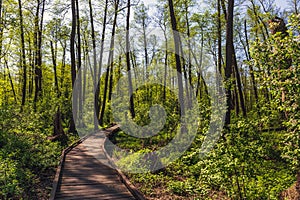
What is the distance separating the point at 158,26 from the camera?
25.4 metres

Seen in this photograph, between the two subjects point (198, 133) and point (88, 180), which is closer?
point (88, 180)

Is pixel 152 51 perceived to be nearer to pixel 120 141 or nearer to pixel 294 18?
pixel 120 141

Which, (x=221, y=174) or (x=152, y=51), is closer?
(x=221, y=174)

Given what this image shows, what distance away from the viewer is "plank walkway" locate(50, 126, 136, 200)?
5.90 m

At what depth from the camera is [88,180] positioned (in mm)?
6914

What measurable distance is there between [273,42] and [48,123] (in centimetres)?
1210

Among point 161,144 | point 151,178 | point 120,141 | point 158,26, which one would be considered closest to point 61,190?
point 151,178

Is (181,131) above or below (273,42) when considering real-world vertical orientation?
below

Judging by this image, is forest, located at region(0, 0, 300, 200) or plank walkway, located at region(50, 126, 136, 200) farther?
plank walkway, located at region(50, 126, 136, 200)

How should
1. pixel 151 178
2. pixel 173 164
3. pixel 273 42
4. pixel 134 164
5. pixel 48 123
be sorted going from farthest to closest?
1. pixel 48 123
2. pixel 173 164
3. pixel 134 164
4. pixel 151 178
5. pixel 273 42

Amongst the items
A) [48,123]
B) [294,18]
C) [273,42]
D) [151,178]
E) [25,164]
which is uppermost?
[294,18]

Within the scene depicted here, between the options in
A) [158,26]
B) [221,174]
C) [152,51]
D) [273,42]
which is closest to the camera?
[273,42]

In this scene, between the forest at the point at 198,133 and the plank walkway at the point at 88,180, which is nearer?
the forest at the point at 198,133

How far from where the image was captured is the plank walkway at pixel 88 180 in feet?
19.4
